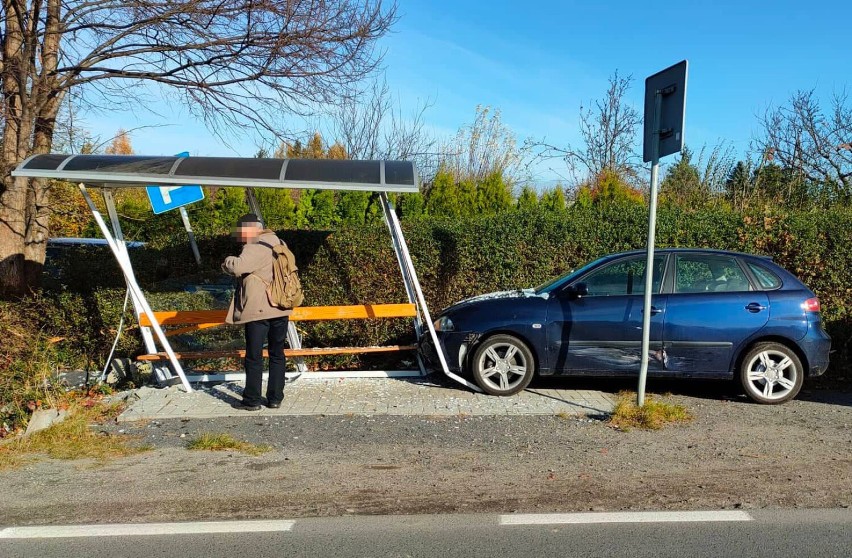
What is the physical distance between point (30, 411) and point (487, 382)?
463 centimetres

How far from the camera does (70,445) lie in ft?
20.1

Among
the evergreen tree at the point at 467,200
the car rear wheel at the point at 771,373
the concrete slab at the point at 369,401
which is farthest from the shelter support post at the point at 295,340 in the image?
the evergreen tree at the point at 467,200

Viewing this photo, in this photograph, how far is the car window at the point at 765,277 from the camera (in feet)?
24.7

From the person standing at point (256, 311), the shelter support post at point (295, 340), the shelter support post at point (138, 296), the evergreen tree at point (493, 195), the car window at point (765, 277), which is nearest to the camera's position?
the person standing at point (256, 311)

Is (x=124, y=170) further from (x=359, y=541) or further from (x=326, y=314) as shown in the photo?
(x=359, y=541)

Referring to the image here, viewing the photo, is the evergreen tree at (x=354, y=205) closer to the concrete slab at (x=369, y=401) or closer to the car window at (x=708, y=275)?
the concrete slab at (x=369, y=401)

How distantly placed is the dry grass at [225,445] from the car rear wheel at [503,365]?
257 cm

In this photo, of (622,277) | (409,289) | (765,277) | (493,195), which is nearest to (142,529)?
(409,289)

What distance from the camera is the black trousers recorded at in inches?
277

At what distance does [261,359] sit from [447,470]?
2.50m

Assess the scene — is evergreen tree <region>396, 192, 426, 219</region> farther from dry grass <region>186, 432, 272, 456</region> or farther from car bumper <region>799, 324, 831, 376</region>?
dry grass <region>186, 432, 272, 456</region>

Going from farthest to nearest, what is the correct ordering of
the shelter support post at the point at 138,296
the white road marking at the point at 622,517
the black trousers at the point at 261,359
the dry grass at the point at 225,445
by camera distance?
the shelter support post at the point at 138,296 < the black trousers at the point at 261,359 < the dry grass at the point at 225,445 < the white road marking at the point at 622,517

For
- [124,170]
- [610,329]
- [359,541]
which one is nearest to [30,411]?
[124,170]

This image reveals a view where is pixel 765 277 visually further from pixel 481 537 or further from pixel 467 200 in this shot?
pixel 467 200
